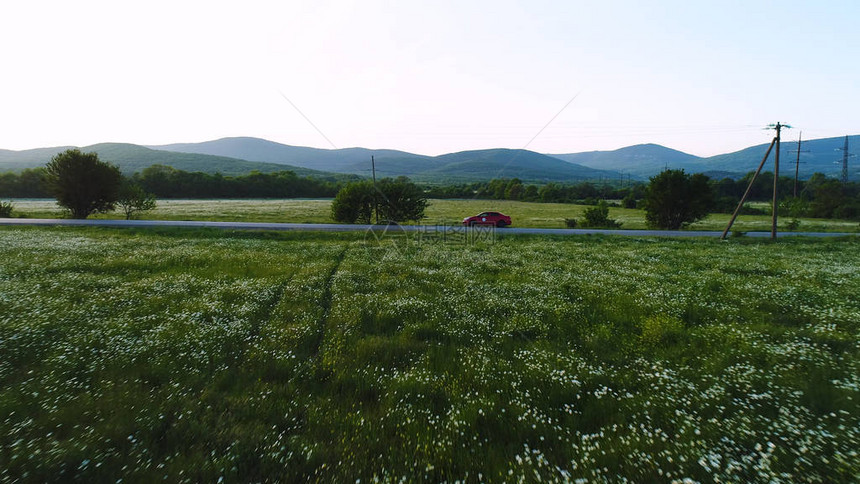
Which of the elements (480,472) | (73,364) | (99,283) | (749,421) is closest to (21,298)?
(99,283)

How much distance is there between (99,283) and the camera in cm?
1218

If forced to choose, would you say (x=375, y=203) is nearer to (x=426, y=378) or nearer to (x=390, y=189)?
(x=390, y=189)

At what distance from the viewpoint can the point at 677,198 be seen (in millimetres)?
42344

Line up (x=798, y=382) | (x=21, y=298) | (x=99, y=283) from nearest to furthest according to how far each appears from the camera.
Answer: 1. (x=798, y=382)
2. (x=21, y=298)
3. (x=99, y=283)

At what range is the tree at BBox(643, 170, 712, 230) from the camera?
41969mm

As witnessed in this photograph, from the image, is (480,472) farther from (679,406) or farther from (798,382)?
(798,382)

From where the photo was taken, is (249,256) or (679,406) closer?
(679,406)

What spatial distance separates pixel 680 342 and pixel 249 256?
1900cm

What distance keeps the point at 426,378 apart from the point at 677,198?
4843 centimetres

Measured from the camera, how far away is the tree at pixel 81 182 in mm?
39219

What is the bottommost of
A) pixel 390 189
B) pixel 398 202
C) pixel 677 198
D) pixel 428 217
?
pixel 428 217

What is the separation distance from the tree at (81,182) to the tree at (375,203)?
27715 mm

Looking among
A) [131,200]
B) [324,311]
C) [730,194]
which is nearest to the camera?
[324,311]

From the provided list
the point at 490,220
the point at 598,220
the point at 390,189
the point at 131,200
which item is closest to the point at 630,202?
the point at 598,220
